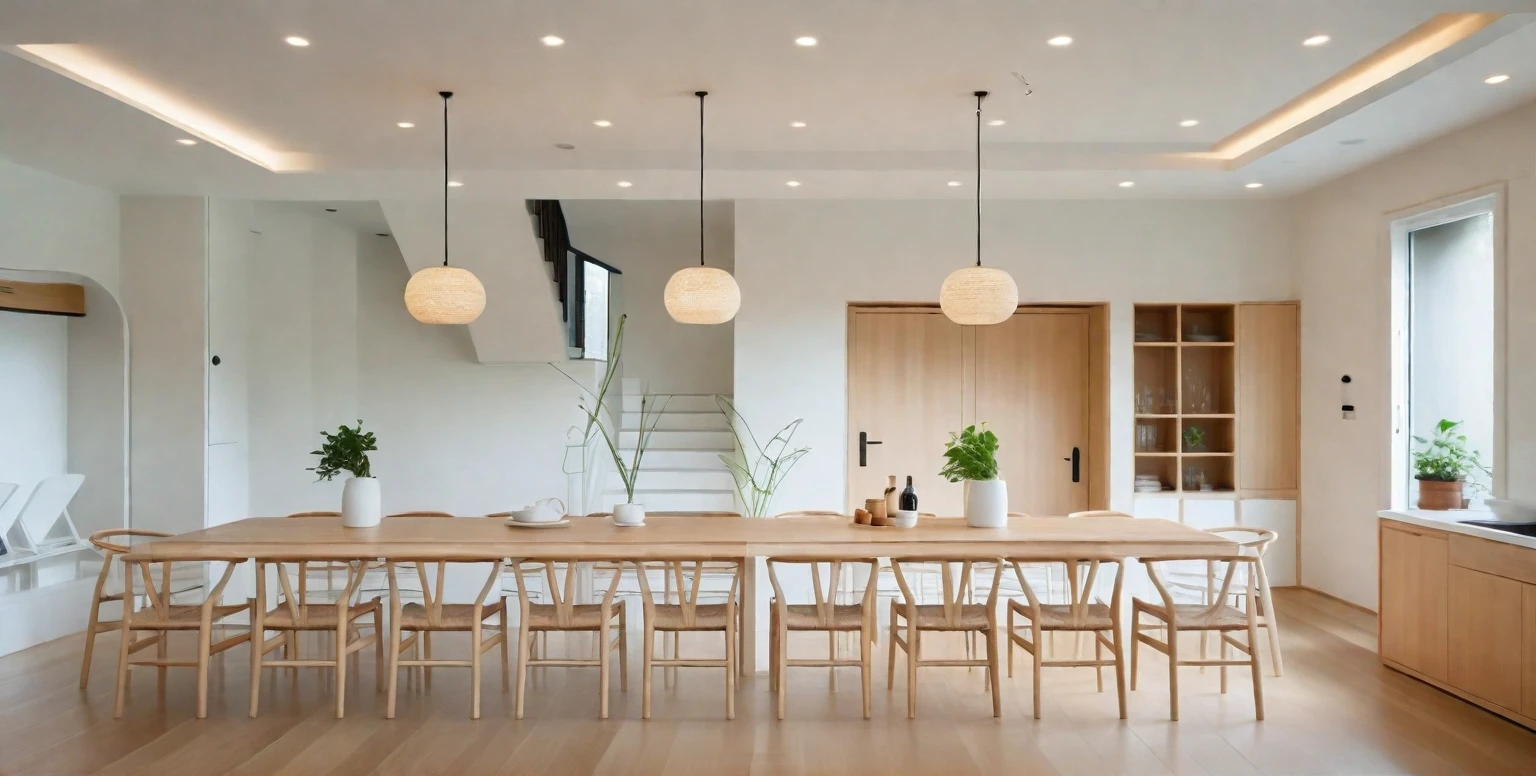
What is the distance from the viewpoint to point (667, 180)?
612cm

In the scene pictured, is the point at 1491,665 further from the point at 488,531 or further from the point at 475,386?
the point at 475,386

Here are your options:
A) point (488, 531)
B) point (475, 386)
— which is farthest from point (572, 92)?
point (475, 386)

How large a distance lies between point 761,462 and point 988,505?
272 cm

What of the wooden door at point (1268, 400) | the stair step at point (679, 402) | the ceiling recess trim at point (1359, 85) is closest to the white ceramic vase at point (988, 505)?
the ceiling recess trim at point (1359, 85)

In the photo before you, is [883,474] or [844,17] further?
[883,474]

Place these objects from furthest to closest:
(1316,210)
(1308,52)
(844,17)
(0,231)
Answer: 1. (1316,210)
2. (0,231)
3. (1308,52)
4. (844,17)

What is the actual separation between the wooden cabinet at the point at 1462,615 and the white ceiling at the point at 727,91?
212 centimetres

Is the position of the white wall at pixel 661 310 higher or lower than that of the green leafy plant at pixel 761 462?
higher

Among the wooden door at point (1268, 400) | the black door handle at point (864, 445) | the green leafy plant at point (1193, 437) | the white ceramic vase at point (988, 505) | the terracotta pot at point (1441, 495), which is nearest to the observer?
the white ceramic vase at point (988, 505)

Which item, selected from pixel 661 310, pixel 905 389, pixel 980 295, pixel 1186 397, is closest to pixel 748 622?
pixel 980 295

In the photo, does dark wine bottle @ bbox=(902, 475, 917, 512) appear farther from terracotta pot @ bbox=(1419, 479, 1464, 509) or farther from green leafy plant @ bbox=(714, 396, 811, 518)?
terracotta pot @ bbox=(1419, 479, 1464, 509)

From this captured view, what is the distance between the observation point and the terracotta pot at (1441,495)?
5.01 metres

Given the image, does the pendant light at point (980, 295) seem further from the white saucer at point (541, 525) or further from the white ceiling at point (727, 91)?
the white saucer at point (541, 525)

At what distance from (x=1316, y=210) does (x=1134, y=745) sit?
14.9 ft
